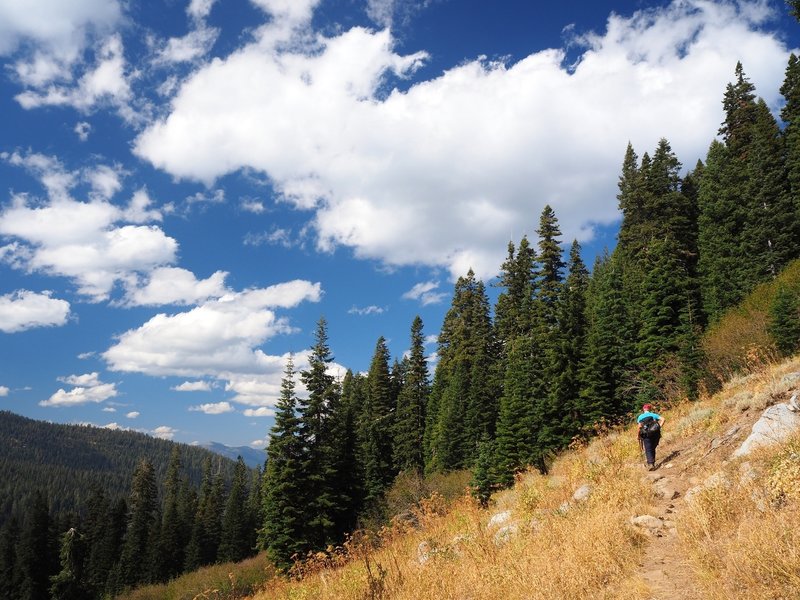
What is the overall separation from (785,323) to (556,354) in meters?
14.8

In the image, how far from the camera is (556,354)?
34.3 metres

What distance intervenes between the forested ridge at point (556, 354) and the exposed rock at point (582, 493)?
31.2 ft

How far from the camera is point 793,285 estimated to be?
1017 inches

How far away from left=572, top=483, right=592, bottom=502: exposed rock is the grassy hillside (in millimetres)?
43

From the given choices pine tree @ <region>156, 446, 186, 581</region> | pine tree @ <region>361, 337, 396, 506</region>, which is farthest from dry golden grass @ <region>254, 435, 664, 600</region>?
pine tree @ <region>156, 446, 186, 581</region>

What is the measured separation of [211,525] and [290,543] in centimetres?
5412

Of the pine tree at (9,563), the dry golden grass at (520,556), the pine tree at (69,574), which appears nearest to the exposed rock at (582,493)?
the dry golden grass at (520,556)

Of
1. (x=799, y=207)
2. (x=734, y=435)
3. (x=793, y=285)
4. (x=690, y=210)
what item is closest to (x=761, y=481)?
(x=734, y=435)

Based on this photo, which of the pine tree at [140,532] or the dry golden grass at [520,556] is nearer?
the dry golden grass at [520,556]

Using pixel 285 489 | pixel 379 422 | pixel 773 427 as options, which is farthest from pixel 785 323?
pixel 379 422

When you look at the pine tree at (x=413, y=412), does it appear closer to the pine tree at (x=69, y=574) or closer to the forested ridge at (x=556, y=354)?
the forested ridge at (x=556, y=354)

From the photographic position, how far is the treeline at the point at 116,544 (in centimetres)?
5984

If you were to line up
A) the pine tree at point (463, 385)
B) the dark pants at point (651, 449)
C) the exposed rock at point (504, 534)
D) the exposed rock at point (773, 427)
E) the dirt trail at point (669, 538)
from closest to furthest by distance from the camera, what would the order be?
1. the dirt trail at point (669, 538)
2. the exposed rock at point (773, 427)
3. the exposed rock at point (504, 534)
4. the dark pants at point (651, 449)
5. the pine tree at point (463, 385)

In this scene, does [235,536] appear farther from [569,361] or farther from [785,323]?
[785,323]
